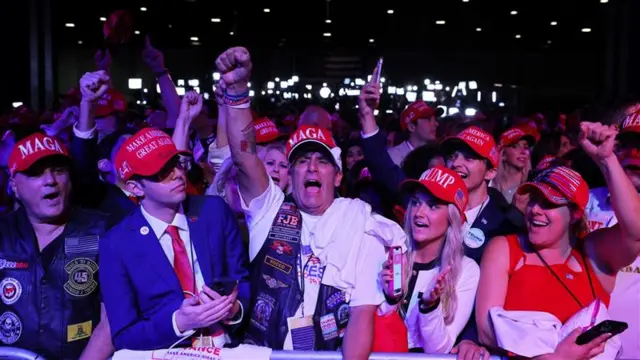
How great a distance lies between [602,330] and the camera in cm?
365

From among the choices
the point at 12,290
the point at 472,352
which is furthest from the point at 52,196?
the point at 472,352

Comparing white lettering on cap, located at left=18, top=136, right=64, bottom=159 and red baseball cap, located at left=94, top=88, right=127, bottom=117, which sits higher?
red baseball cap, located at left=94, top=88, right=127, bottom=117

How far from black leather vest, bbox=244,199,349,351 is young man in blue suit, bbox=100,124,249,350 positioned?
0.12 metres

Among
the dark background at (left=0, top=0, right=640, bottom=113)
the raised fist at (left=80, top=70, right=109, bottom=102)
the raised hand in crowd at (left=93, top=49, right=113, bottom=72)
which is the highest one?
the dark background at (left=0, top=0, right=640, bottom=113)

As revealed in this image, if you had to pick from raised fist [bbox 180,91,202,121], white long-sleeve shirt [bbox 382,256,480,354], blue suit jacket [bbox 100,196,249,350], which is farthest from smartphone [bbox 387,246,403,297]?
raised fist [bbox 180,91,202,121]

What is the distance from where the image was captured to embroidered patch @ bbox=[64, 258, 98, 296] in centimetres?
421

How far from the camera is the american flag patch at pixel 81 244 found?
4270mm

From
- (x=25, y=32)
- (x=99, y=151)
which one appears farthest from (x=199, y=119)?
(x=25, y=32)

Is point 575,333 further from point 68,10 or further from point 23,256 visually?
point 68,10

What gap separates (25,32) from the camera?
55.2 ft

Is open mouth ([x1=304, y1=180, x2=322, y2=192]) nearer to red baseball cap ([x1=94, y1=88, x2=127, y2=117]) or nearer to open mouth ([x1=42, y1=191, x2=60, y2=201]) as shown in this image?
open mouth ([x1=42, y1=191, x2=60, y2=201])

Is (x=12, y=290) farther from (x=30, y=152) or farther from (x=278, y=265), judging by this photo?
(x=278, y=265)

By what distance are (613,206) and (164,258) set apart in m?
2.05

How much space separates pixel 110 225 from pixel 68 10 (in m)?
19.0
